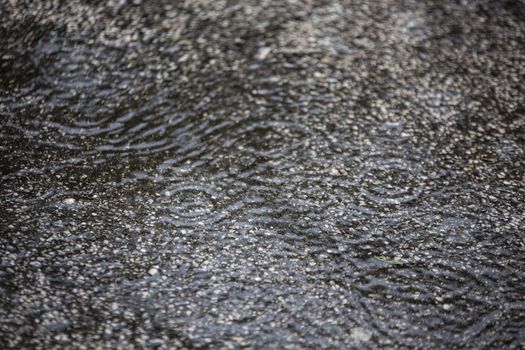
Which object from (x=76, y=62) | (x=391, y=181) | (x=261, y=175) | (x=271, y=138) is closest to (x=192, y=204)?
(x=261, y=175)

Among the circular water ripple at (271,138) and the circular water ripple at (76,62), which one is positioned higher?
the circular water ripple at (76,62)

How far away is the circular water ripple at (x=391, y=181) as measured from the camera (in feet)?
11.7

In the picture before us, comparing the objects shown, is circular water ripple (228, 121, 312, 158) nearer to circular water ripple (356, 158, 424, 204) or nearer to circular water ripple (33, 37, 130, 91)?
circular water ripple (356, 158, 424, 204)

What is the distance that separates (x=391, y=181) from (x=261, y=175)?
0.80 m

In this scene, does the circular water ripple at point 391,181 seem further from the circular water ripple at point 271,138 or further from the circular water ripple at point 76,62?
the circular water ripple at point 76,62

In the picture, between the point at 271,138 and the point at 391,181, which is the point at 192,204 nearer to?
the point at 271,138

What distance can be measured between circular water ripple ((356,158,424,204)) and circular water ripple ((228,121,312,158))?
49 centimetres

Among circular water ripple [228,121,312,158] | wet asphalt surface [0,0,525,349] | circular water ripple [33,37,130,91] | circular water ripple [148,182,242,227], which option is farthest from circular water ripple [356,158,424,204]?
circular water ripple [33,37,130,91]

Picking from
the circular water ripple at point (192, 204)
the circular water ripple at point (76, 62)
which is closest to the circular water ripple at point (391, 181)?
the circular water ripple at point (192, 204)

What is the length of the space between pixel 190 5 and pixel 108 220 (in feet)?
8.47

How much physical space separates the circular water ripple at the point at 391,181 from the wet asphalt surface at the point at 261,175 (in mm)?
13

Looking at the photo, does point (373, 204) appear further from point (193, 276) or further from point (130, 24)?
point (130, 24)

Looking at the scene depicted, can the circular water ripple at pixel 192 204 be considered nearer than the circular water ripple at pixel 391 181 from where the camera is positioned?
Yes

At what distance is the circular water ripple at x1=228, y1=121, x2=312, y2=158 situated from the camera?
385 cm
